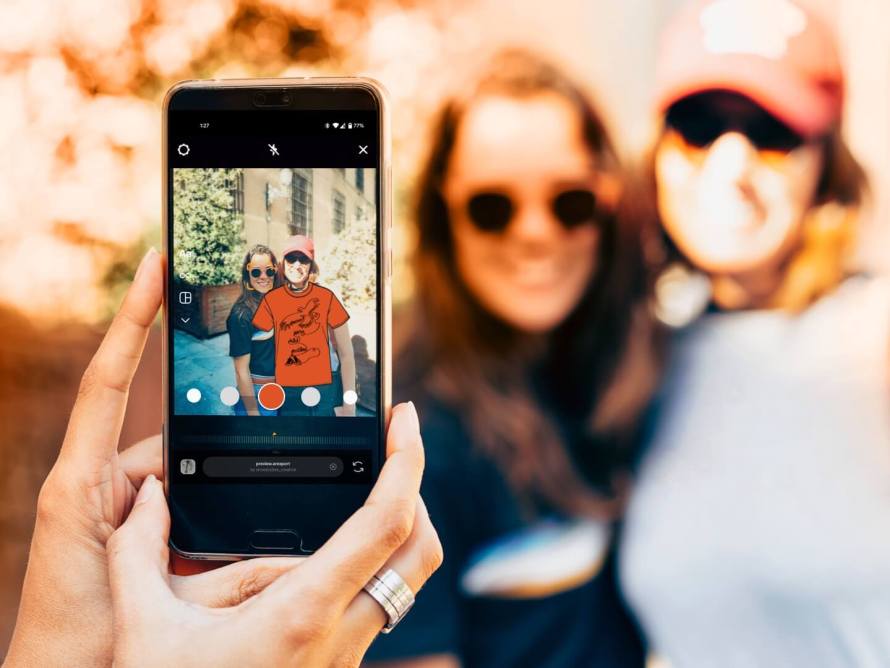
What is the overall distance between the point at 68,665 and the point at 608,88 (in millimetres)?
1124

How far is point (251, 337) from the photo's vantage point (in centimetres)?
66

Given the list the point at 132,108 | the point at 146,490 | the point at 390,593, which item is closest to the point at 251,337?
the point at 146,490

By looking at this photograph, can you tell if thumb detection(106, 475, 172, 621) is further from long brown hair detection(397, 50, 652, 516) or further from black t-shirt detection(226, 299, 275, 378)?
long brown hair detection(397, 50, 652, 516)

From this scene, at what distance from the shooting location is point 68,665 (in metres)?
0.56

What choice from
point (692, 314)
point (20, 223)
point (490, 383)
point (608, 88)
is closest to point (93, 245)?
point (20, 223)

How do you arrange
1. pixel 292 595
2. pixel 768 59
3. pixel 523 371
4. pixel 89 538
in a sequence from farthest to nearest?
1. pixel 523 371
2. pixel 768 59
3. pixel 89 538
4. pixel 292 595

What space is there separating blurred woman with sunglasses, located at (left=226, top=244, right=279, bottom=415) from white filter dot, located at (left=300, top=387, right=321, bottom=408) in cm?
3

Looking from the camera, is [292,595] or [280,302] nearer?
[292,595]

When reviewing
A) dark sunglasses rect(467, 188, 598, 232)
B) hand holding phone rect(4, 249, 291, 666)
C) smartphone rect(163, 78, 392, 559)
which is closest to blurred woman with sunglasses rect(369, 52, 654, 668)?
dark sunglasses rect(467, 188, 598, 232)

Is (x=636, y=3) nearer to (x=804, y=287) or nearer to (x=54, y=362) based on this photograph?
(x=804, y=287)

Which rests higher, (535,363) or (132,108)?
(132,108)

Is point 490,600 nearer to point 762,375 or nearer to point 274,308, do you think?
point 762,375

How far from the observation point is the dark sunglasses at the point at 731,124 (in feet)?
4.10

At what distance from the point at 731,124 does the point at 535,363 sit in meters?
0.51
